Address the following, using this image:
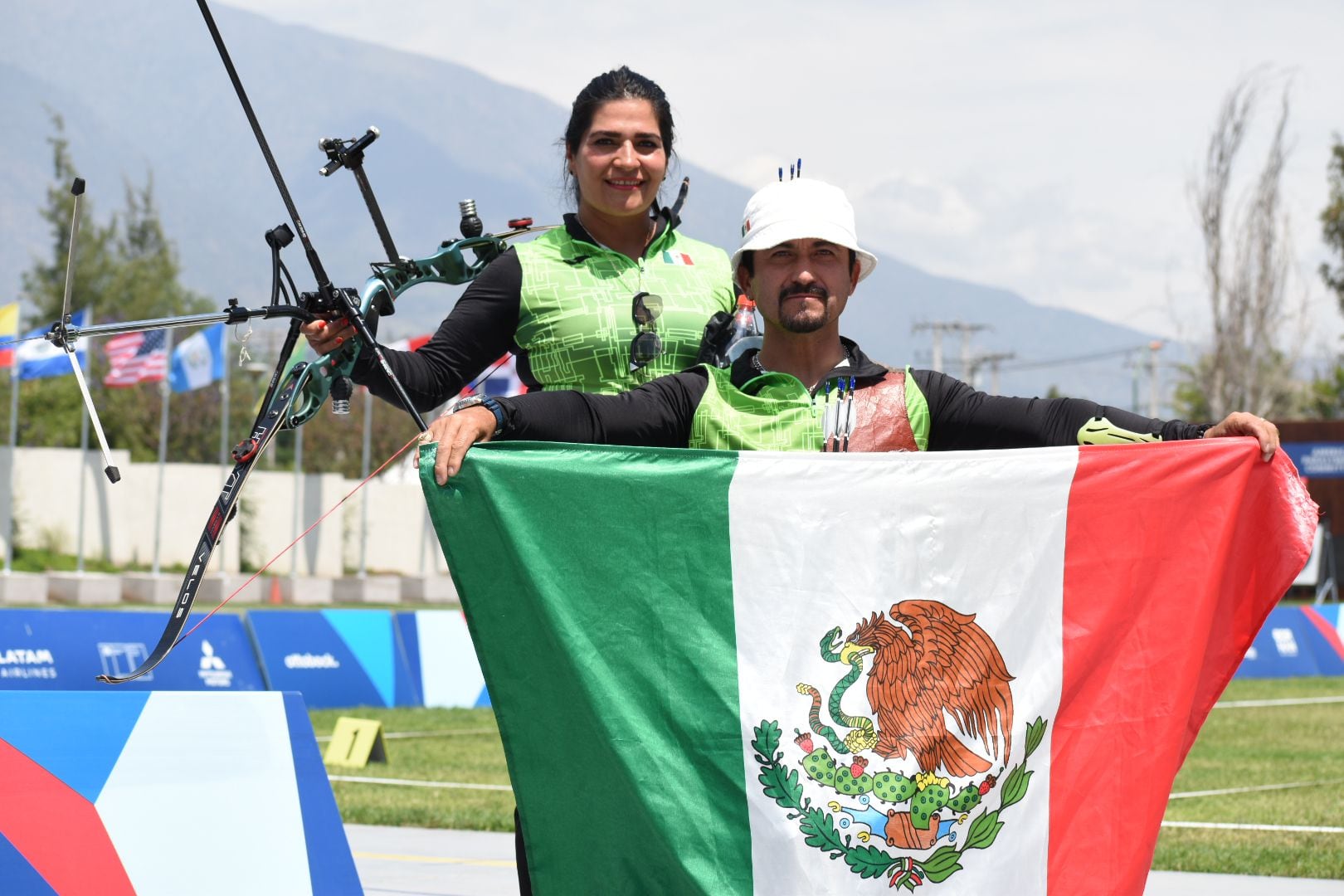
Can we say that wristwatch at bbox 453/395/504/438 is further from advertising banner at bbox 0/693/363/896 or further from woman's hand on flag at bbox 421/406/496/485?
advertising banner at bbox 0/693/363/896

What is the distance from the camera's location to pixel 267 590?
1574 inches

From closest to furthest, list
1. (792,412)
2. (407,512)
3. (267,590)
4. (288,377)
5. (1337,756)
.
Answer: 1. (792,412)
2. (288,377)
3. (1337,756)
4. (267,590)
5. (407,512)

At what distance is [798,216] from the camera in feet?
12.2

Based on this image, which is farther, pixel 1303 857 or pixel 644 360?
pixel 1303 857

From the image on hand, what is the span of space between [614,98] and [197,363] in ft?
105

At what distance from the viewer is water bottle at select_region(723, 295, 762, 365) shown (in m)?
4.08

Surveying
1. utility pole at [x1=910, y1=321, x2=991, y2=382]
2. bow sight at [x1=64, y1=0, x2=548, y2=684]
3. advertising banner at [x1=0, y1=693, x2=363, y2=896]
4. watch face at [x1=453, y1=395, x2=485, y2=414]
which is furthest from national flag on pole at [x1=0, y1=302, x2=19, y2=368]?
utility pole at [x1=910, y1=321, x2=991, y2=382]

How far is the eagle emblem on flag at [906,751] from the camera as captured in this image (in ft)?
11.6

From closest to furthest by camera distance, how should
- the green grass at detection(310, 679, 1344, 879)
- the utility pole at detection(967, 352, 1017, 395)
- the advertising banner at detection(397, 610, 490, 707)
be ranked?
the green grass at detection(310, 679, 1344, 879)
the advertising banner at detection(397, 610, 490, 707)
the utility pole at detection(967, 352, 1017, 395)

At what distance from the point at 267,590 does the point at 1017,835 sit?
37.8m

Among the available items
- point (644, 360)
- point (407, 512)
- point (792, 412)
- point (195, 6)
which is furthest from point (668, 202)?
point (407, 512)

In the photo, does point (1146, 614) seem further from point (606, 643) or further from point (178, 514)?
point (178, 514)

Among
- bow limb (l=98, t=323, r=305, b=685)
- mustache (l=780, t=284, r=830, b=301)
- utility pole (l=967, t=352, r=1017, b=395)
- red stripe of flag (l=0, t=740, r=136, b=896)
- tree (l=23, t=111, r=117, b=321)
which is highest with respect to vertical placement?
tree (l=23, t=111, r=117, b=321)

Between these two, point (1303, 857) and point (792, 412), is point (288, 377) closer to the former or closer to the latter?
point (792, 412)
